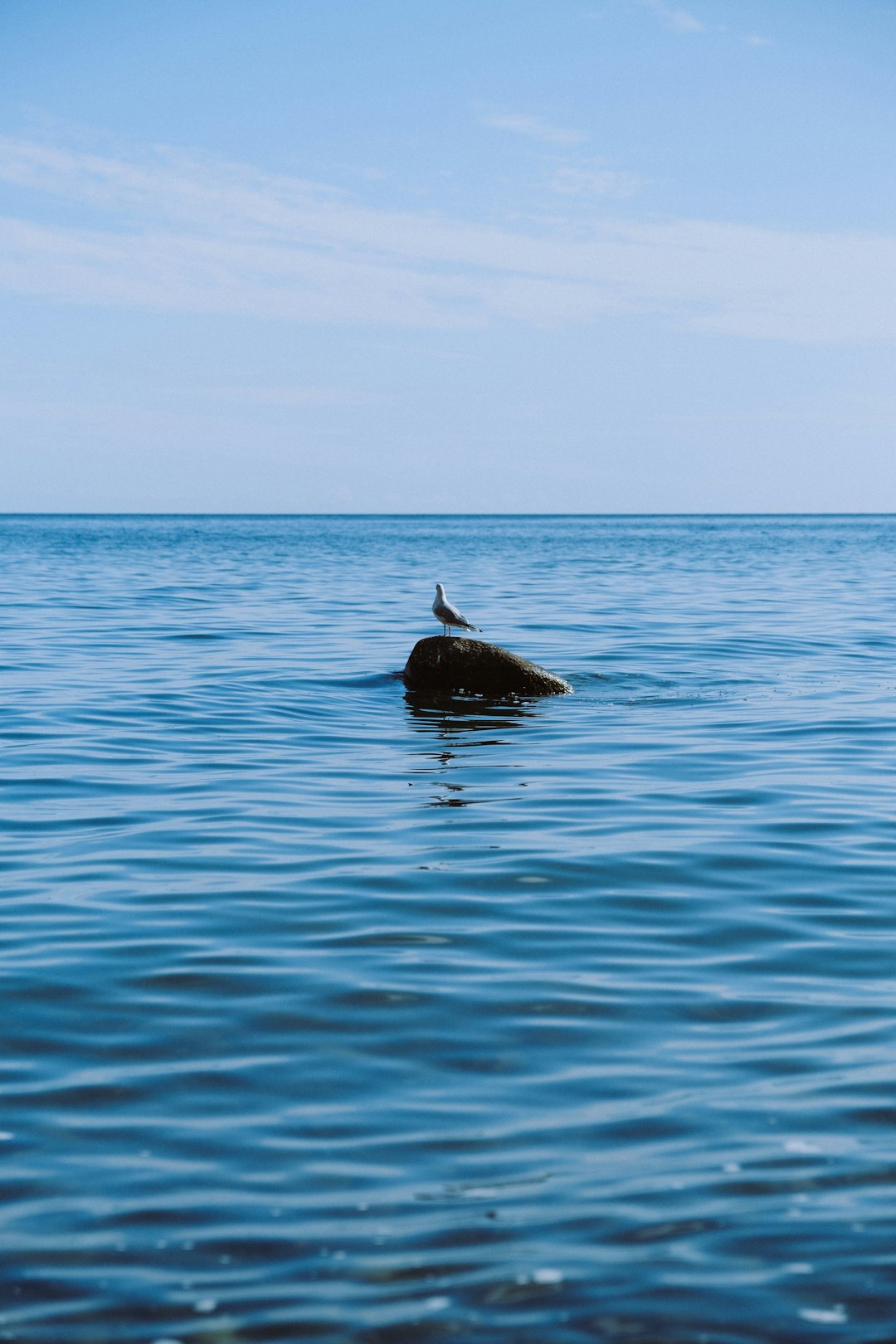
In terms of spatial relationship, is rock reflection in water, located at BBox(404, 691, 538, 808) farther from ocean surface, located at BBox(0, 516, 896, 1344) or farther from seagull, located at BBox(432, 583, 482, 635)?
seagull, located at BBox(432, 583, 482, 635)

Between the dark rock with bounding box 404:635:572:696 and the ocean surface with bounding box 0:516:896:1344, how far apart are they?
59.2 inches

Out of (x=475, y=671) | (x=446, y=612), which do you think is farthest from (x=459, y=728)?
(x=446, y=612)

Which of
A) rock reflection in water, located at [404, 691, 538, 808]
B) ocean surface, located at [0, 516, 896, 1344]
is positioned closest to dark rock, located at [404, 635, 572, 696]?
rock reflection in water, located at [404, 691, 538, 808]

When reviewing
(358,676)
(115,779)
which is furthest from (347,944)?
(358,676)

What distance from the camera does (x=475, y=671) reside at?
1523cm

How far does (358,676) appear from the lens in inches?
665

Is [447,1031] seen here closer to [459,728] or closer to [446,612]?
[459,728]

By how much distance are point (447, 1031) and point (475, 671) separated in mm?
9855

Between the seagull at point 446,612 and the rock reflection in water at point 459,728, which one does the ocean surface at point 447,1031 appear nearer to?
the rock reflection in water at point 459,728

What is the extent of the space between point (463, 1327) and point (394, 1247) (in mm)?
377

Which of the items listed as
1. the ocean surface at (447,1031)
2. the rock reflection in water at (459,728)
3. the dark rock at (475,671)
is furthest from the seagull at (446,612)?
the ocean surface at (447,1031)

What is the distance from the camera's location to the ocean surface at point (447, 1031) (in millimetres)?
3838

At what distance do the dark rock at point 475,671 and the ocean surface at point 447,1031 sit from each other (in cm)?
150

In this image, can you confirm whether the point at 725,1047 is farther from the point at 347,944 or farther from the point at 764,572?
the point at 764,572
